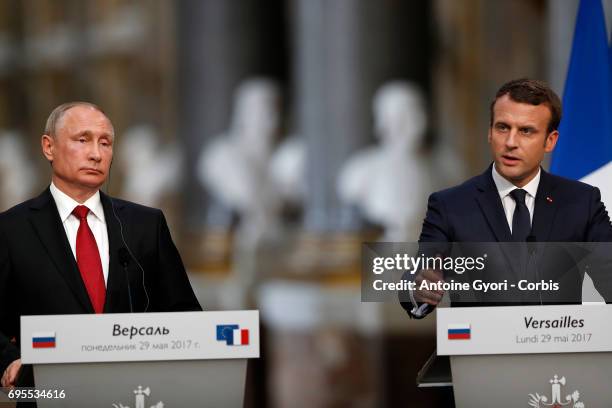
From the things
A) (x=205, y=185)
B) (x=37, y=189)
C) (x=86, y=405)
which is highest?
(x=37, y=189)

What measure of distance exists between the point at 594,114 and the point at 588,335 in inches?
56.3

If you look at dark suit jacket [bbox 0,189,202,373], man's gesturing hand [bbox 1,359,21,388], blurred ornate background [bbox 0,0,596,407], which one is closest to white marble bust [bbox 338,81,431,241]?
blurred ornate background [bbox 0,0,596,407]

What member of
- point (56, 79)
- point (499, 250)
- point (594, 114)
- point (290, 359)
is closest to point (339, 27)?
point (290, 359)

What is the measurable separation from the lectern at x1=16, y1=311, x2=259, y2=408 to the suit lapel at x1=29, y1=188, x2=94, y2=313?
0.56 ft

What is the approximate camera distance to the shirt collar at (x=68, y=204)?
4.46 m

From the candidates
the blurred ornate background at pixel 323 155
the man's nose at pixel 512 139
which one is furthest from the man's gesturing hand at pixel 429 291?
the blurred ornate background at pixel 323 155

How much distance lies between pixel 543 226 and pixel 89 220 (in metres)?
1.45

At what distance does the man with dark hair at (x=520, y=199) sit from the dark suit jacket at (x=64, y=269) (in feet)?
2.60

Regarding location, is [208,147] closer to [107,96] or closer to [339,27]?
[339,27]

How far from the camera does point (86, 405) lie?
4.23 m

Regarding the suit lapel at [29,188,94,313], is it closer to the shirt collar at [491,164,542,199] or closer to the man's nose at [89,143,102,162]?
the man's nose at [89,143,102,162]

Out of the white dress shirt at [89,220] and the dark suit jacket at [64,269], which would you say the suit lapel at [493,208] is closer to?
the dark suit jacket at [64,269]

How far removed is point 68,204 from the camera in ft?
14.7

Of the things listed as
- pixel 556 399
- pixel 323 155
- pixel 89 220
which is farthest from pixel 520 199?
pixel 323 155
